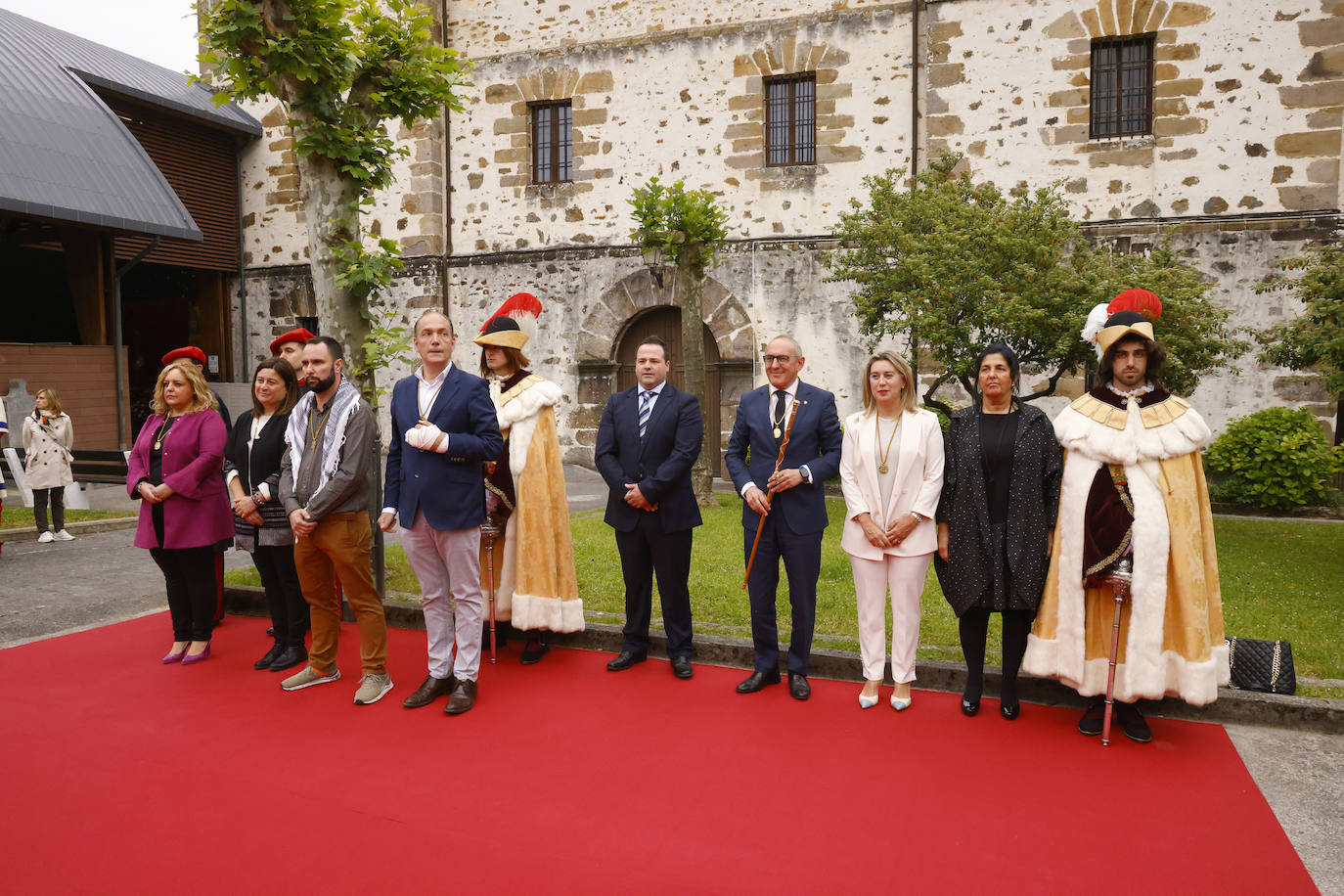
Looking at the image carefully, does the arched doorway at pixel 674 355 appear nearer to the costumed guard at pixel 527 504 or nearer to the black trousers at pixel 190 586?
the costumed guard at pixel 527 504

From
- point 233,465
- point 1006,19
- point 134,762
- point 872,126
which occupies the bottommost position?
point 134,762

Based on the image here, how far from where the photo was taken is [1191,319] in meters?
9.14

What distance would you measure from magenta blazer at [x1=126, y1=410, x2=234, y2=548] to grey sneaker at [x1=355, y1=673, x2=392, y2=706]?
1577 millimetres

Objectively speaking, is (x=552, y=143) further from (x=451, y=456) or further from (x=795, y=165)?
(x=451, y=456)

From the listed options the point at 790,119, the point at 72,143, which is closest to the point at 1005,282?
the point at 790,119

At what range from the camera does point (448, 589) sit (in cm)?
497

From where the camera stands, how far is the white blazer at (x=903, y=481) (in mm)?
4633

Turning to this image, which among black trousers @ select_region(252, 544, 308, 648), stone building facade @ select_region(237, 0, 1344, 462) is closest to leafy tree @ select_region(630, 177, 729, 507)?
stone building facade @ select_region(237, 0, 1344, 462)

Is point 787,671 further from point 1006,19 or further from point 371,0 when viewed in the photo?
point 1006,19

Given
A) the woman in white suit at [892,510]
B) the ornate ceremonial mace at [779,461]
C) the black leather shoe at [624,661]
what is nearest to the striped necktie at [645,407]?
the ornate ceremonial mace at [779,461]

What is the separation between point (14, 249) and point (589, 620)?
17979mm

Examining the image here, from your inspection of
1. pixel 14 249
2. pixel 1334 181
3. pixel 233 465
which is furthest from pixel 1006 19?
pixel 14 249

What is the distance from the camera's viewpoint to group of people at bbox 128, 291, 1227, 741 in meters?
4.26

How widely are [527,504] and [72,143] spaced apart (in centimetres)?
1266
